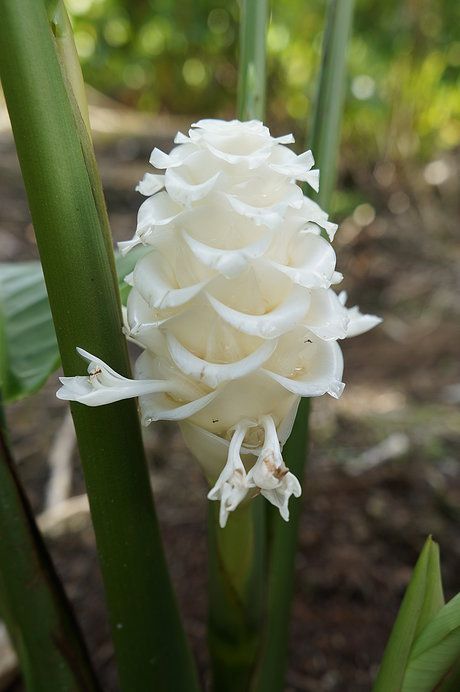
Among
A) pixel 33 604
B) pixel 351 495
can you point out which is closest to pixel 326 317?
pixel 33 604

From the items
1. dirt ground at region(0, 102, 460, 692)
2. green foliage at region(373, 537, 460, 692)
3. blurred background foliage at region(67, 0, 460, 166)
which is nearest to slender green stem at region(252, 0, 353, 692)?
green foliage at region(373, 537, 460, 692)

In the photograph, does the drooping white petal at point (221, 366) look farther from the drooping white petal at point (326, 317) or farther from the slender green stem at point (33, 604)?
the slender green stem at point (33, 604)

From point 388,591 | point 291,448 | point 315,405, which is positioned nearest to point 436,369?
point 315,405

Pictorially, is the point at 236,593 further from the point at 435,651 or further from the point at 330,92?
the point at 330,92

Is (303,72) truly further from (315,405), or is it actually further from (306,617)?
(306,617)

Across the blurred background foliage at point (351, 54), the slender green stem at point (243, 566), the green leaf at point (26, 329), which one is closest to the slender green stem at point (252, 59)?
the slender green stem at point (243, 566)

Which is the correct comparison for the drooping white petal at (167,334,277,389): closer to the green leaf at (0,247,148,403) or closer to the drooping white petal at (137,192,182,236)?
the drooping white petal at (137,192,182,236)
